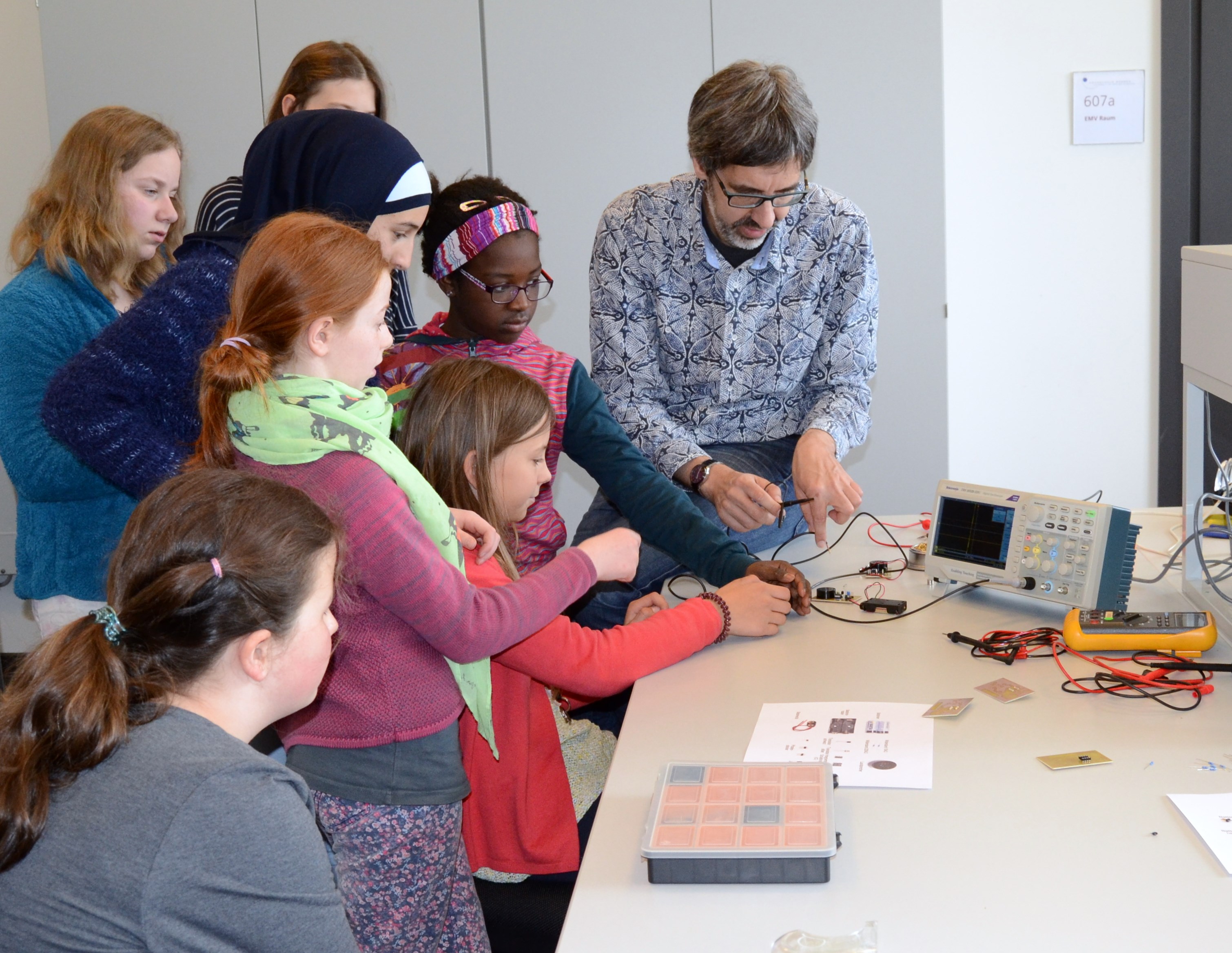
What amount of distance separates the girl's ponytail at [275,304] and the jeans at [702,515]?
71cm

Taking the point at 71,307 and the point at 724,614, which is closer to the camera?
the point at 724,614

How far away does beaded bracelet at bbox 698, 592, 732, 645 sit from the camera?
5.10 feet

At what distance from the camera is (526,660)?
1.45m

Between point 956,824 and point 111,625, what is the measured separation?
0.77 metres

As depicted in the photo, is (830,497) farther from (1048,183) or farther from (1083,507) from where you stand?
(1048,183)

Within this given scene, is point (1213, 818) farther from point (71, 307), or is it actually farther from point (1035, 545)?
point (71, 307)

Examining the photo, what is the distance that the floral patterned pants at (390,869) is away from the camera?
135cm

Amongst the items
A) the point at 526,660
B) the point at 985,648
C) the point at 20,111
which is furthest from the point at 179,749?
the point at 20,111

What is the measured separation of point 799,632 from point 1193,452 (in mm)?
625

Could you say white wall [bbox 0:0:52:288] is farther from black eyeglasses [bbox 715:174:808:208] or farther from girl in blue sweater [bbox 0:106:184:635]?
black eyeglasses [bbox 715:174:808:208]

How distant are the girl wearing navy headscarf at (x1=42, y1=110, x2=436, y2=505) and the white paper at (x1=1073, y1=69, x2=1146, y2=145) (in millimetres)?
2490

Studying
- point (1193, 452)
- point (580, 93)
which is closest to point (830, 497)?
point (1193, 452)

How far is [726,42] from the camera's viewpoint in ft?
10.4

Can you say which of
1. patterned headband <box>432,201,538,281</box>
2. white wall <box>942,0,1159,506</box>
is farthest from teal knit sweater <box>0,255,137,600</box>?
white wall <box>942,0,1159,506</box>
